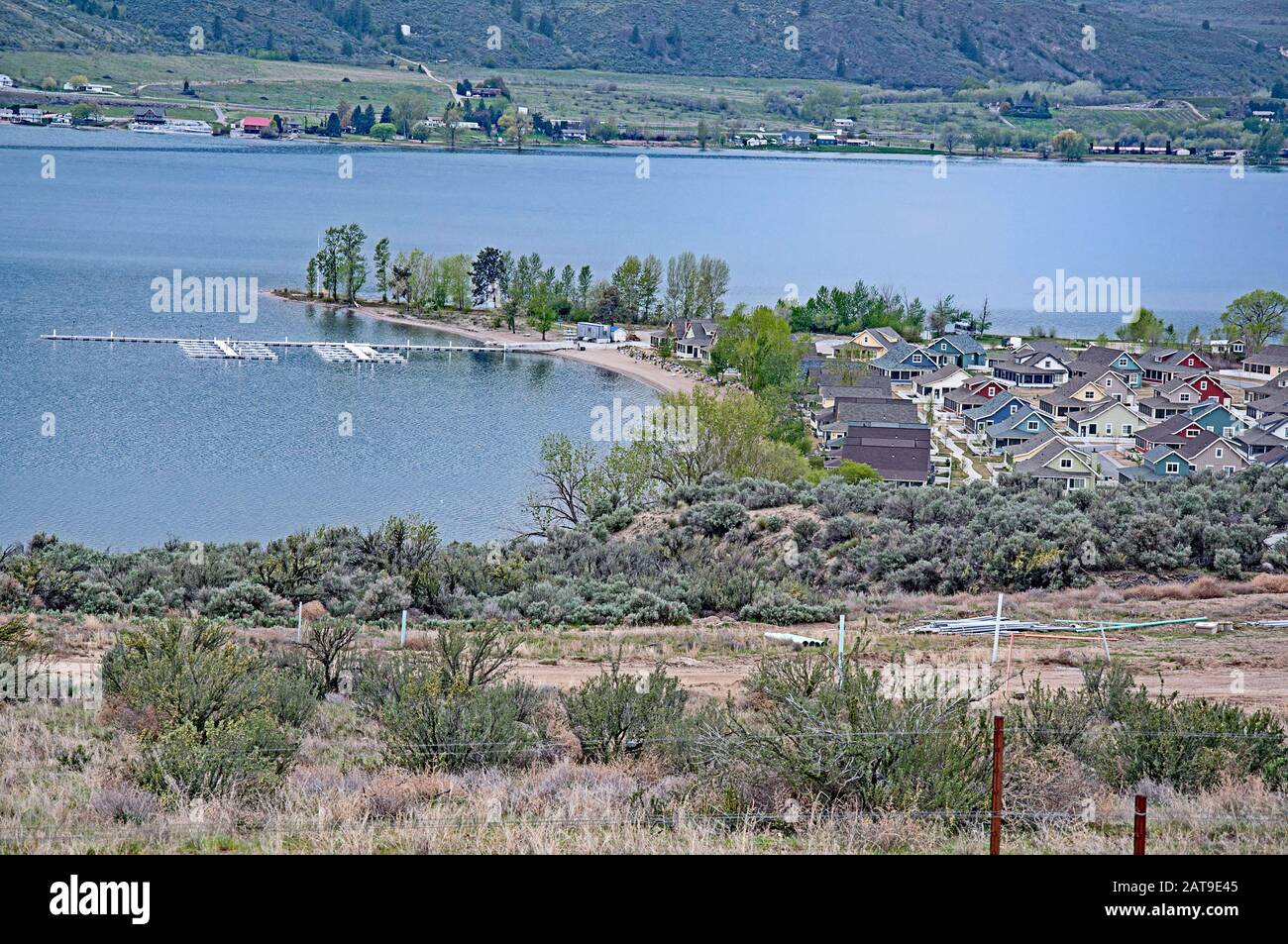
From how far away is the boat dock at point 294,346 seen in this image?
52688 millimetres

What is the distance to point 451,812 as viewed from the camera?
6953 millimetres

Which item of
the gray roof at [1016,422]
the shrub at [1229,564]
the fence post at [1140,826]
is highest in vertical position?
the fence post at [1140,826]

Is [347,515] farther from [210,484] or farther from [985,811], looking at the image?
[985,811]

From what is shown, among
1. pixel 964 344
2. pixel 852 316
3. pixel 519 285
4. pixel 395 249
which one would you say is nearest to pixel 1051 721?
pixel 964 344

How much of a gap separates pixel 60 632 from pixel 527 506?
18513mm

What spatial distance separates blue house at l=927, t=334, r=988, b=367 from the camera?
5259 cm

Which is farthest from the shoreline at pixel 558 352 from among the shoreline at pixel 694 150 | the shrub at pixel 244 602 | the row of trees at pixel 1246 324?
the shoreline at pixel 694 150

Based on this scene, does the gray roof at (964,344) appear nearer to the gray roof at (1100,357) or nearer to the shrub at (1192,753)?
the gray roof at (1100,357)

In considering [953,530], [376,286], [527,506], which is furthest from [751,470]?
[376,286]

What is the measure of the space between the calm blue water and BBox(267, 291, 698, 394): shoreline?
1061 mm

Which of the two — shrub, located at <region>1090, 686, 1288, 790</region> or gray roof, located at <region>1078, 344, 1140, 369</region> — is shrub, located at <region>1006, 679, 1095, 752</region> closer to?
shrub, located at <region>1090, 686, 1288, 790</region>

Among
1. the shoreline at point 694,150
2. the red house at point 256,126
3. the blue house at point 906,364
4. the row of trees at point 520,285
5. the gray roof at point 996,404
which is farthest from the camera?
the shoreline at point 694,150
